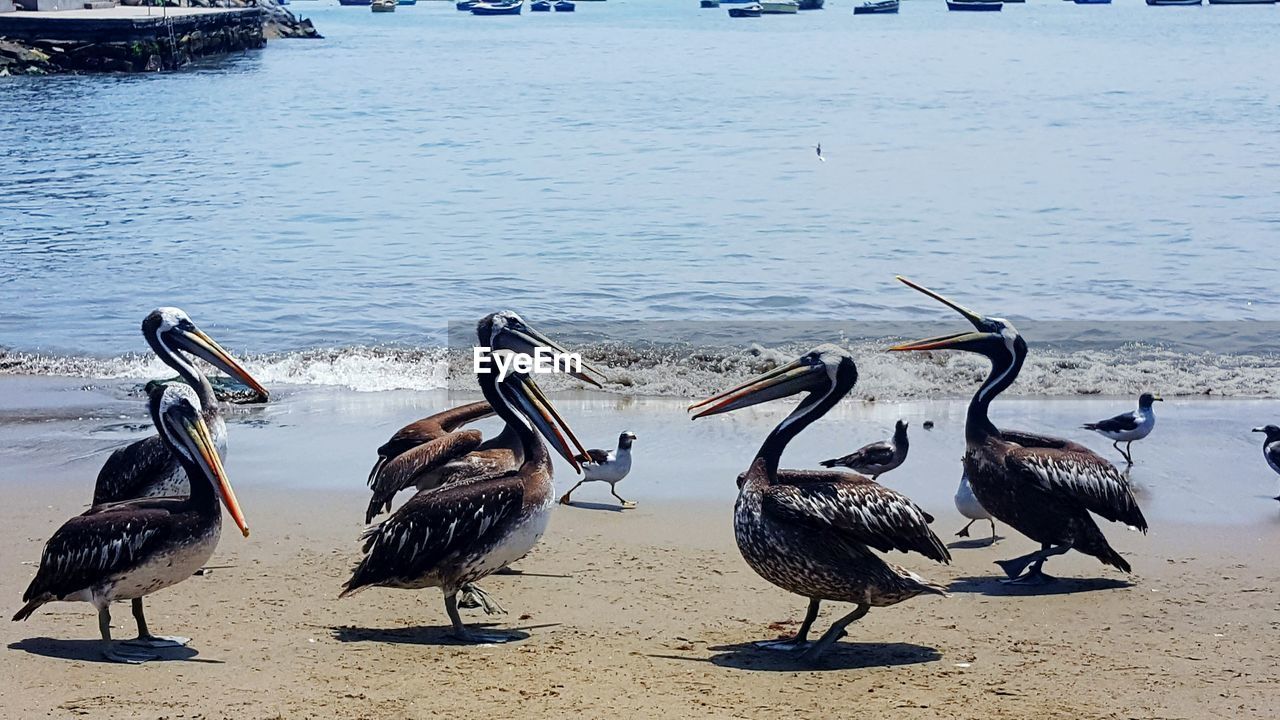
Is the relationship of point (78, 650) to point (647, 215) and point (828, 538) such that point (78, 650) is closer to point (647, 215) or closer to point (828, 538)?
point (828, 538)

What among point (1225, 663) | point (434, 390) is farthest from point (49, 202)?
point (1225, 663)

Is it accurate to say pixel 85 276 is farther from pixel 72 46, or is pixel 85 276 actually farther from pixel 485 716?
pixel 72 46

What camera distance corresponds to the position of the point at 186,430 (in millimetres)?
6383

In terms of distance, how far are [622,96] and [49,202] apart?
77.4ft

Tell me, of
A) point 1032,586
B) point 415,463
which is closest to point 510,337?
point 415,463

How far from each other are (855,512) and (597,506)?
120 inches

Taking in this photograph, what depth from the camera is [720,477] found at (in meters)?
9.48

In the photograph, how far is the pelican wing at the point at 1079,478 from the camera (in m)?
7.45

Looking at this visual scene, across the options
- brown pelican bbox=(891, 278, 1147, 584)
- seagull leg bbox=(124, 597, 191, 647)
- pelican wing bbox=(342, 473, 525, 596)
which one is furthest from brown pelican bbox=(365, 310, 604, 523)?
brown pelican bbox=(891, 278, 1147, 584)

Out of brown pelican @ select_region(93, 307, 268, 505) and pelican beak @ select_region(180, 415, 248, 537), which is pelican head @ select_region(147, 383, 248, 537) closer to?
pelican beak @ select_region(180, 415, 248, 537)

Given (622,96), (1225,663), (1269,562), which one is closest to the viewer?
(1225,663)

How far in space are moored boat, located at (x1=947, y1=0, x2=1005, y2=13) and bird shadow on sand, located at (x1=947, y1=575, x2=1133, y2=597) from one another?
4377 inches

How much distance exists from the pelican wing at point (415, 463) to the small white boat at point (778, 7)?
11019 centimetres

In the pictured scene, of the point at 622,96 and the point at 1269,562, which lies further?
the point at 622,96
